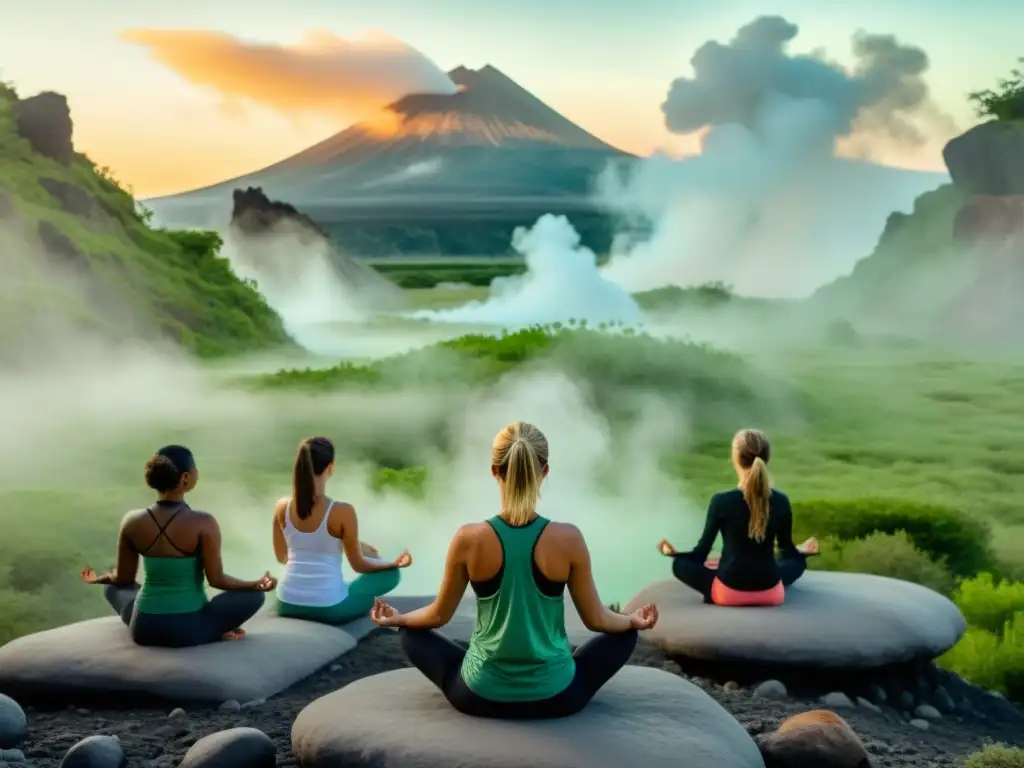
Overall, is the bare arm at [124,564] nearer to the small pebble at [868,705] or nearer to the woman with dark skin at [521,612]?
the woman with dark skin at [521,612]

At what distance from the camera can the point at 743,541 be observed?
18.0 feet

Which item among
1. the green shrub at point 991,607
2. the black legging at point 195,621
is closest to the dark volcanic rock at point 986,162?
the green shrub at point 991,607

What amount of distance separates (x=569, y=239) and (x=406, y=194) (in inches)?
55.9

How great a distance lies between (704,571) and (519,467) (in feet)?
8.01

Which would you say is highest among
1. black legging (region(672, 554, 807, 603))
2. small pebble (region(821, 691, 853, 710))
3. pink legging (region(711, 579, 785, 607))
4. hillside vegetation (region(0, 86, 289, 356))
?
hillside vegetation (region(0, 86, 289, 356))

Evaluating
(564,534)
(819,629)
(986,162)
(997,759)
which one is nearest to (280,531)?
(564,534)

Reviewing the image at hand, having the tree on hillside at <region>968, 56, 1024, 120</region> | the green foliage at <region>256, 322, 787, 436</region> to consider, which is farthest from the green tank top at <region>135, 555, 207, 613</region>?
the tree on hillside at <region>968, 56, 1024, 120</region>

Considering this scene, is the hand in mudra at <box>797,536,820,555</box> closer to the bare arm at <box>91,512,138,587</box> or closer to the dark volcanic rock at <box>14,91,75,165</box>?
the bare arm at <box>91,512,138,587</box>

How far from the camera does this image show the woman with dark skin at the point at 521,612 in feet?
12.0

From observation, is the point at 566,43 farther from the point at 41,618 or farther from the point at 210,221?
the point at 41,618

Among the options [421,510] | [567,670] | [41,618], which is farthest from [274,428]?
[567,670]

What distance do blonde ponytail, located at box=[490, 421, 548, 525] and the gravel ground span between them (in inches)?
51.9

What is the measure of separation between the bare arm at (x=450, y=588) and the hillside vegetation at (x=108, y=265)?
639cm

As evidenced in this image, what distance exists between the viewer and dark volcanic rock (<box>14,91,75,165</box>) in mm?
9781
